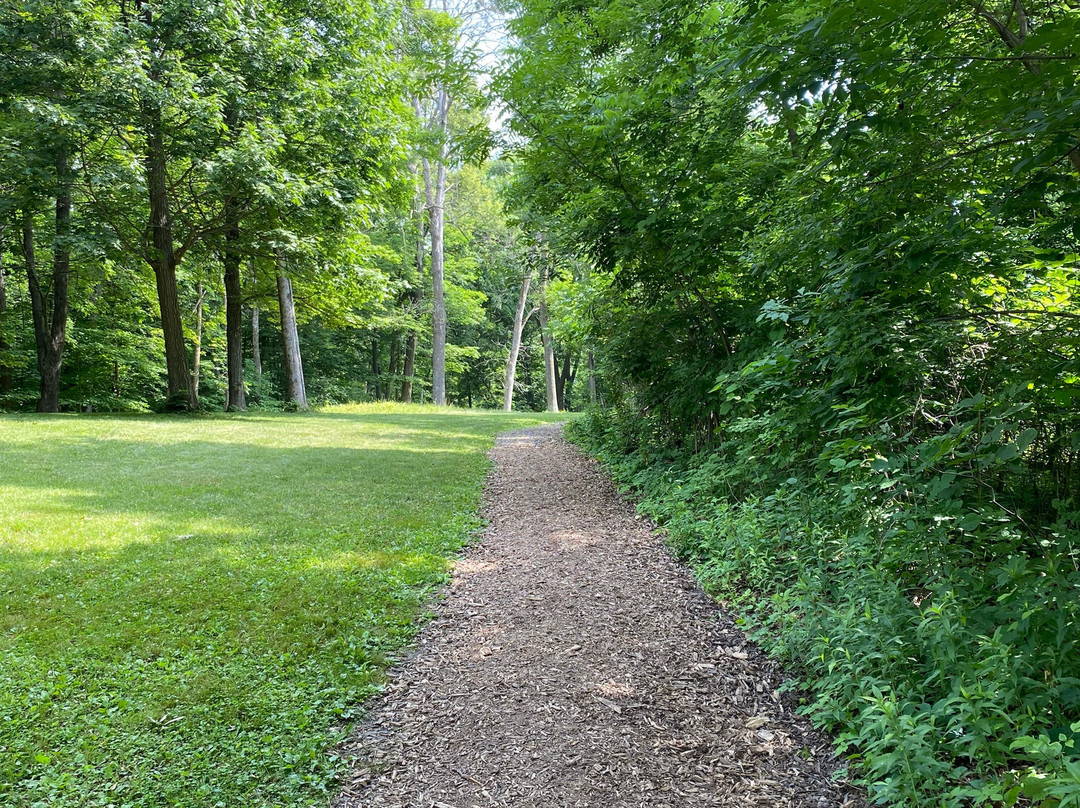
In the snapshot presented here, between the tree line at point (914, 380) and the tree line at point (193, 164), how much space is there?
4.54 m

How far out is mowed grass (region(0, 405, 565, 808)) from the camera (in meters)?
2.39

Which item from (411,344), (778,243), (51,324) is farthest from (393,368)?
(778,243)

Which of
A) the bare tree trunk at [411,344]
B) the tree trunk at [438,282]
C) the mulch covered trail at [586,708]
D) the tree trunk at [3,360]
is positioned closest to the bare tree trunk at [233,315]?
the tree trunk at [3,360]

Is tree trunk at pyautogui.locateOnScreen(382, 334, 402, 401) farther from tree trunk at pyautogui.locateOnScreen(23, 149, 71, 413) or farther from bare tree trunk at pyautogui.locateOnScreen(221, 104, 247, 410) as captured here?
tree trunk at pyautogui.locateOnScreen(23, 149, 71, 413)

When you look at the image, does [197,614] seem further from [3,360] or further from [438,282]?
[438,282]

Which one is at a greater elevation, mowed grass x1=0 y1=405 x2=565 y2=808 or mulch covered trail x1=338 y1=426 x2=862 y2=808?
mowed grass x1=0 y1=405 x2=565 y2=808

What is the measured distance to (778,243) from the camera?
4.06 meters

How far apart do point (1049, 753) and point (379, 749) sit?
101 inches

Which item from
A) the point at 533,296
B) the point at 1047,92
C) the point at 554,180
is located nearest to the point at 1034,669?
the point at 1047,92

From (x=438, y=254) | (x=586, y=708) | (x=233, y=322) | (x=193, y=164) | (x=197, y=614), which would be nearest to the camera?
(x=586, y=708)

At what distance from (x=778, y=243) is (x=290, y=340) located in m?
15.9

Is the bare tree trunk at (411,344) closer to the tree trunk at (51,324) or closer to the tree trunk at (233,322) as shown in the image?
the tree trunk at (233,322)

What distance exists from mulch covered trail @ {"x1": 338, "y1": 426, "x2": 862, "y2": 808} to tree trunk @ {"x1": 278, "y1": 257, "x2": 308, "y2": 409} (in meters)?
14.3

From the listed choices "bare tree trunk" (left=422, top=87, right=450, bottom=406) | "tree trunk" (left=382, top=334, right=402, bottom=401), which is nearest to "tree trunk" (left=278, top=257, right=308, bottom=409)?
"bare tree trunk" (left=422, top=87, right=450, bottom=406)
